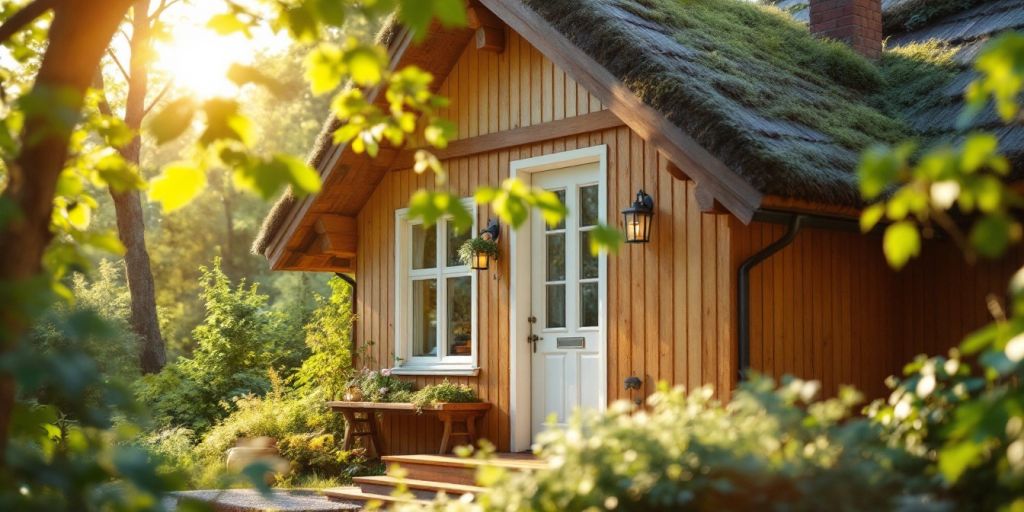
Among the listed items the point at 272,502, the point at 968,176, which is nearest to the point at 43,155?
the point at 968,176

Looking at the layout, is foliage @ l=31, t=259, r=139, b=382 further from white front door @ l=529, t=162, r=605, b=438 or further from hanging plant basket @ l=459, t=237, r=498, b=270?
white front door @ l=529, t=162, r=605, b=438

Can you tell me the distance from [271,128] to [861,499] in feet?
94.3

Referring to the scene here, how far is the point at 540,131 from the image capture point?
8.87 m

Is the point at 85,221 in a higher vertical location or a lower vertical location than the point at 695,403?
higher

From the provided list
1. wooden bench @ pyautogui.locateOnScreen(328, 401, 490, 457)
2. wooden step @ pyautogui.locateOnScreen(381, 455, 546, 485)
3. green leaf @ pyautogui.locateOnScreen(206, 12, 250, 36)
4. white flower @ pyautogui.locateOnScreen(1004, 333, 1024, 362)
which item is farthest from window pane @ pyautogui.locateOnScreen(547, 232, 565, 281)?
white flower @ pyautogui.locateOnScreen(1004, 333, 1024, 362)

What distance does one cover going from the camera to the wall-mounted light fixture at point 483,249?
910 centimetres

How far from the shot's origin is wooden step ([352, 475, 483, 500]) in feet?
26.3

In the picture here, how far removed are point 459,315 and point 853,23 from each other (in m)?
4.77

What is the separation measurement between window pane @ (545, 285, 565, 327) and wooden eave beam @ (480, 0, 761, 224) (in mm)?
1626

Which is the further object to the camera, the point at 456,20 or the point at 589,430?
the point at 589,430

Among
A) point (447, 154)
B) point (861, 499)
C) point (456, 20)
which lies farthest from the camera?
point (447, 154)

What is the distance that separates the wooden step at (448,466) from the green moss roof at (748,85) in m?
2.52

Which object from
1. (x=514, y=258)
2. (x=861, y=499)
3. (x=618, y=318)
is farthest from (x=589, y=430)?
(x=514, y=258)

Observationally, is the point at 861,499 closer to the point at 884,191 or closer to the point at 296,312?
the point at 884,191
